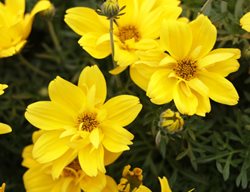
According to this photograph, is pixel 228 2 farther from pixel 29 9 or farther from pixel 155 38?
pixel 29 9

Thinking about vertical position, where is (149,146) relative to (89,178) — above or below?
below

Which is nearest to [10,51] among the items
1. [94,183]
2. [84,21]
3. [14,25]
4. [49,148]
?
[14,25]

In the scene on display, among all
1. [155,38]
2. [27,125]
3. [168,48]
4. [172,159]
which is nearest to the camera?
[168,48]

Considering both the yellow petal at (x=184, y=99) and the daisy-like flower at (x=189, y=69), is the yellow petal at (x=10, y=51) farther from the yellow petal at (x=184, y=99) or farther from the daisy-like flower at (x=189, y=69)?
the yellow petal at (x=184, y=99)

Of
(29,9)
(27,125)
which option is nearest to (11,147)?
(27,125)

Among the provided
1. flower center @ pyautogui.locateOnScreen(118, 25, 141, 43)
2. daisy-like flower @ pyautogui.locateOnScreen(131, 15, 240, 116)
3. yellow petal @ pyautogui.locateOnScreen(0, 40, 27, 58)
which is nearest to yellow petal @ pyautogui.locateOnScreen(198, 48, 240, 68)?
daisy-like flower @ pyautogui.locateOnScreen(131, 15, 240, 116)

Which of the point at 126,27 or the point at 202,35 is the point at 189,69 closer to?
the point at 202,35

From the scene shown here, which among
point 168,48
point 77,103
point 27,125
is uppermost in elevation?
point 168,48
